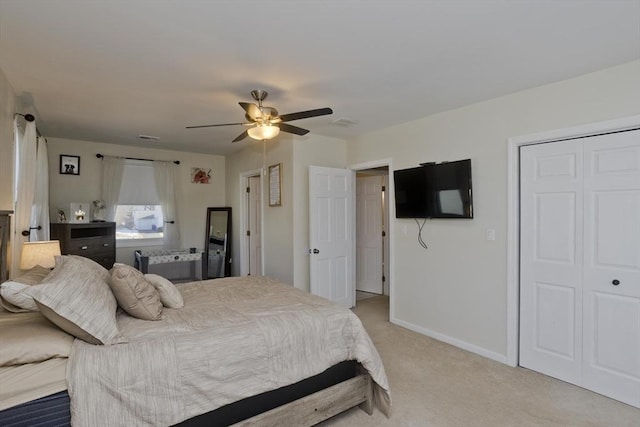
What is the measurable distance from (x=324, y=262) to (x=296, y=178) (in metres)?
1.18

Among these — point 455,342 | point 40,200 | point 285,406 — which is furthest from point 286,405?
point 40,200

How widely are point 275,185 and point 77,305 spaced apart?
3.21 m

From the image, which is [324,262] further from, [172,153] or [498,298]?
[172,153]

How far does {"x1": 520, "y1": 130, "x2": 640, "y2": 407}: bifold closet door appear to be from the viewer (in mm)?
2383

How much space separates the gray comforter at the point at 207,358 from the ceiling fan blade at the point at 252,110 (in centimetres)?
148

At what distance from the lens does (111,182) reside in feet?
16.3

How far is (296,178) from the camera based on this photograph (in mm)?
4352

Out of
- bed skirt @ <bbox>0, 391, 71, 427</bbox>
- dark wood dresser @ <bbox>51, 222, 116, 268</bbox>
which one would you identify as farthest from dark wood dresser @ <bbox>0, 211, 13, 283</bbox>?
dark wood dresser @ <bbox>51, 222, 116, 268</bbox>

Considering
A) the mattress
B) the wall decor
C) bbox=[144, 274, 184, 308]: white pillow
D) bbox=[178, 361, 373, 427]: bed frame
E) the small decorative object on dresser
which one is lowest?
bbox=[178, 361, 373, 427]: bed frame

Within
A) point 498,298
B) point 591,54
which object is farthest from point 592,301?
point 591,54

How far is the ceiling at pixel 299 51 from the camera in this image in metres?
1.75

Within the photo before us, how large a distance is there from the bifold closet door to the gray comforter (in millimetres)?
1650

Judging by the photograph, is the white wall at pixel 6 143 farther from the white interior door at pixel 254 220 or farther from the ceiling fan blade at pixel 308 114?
the white interior door at pixel 254 220

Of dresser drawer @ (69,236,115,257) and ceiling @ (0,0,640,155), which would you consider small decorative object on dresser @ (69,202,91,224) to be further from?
ceiling @ (0,0,640,155)
